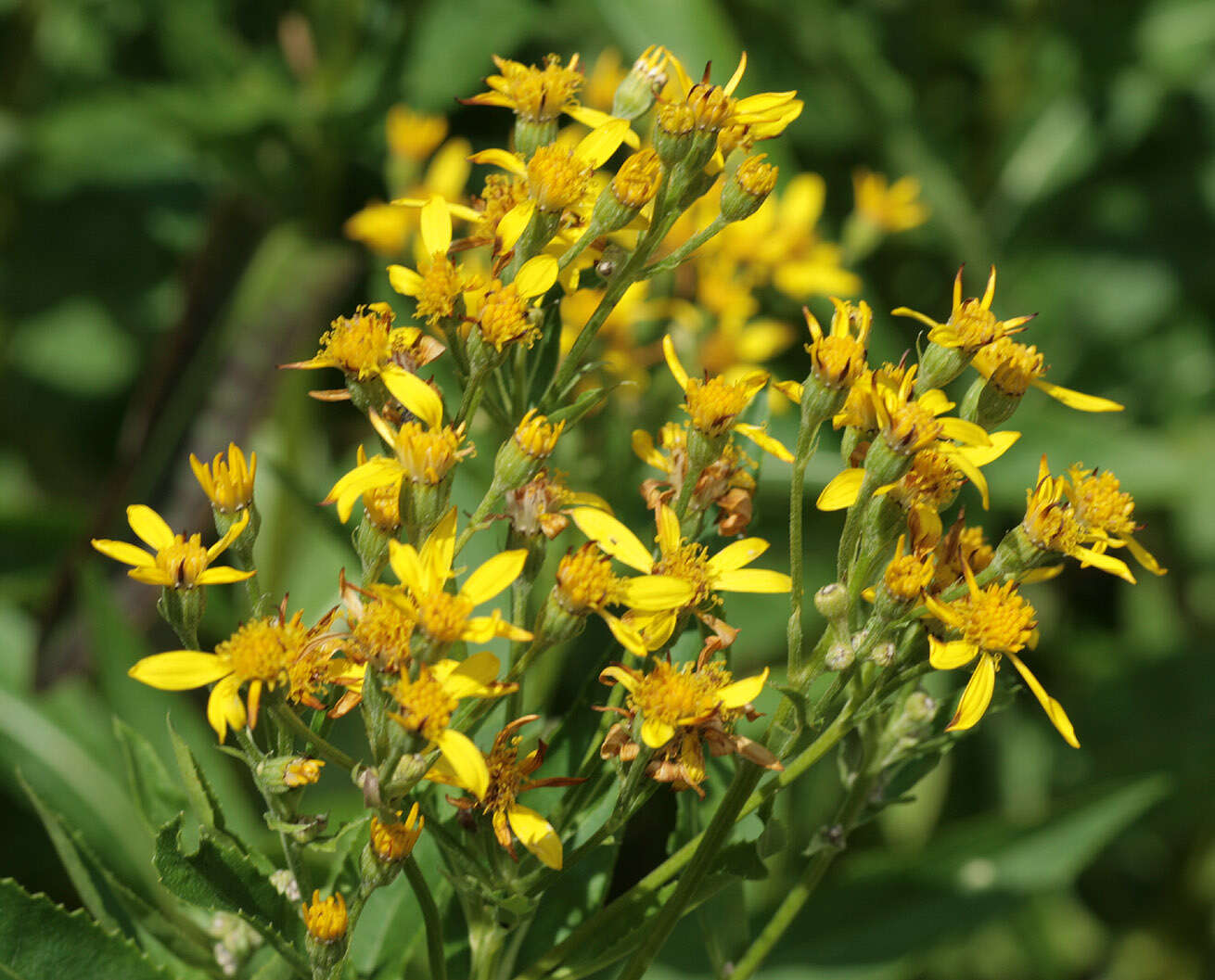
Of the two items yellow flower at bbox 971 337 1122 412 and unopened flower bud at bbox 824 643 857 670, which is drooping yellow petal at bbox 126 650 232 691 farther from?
yellow flower at bbox 971 337 1122 412

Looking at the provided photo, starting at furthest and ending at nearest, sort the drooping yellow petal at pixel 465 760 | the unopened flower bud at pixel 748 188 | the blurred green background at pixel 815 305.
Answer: the blurred green background at pixel 815 305, the unopened flower bud at pixel 748 188, the drooping yellow petal at pixel 465 760

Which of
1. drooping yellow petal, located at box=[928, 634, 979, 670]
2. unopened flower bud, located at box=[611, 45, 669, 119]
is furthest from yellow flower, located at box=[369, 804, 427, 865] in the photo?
unopened flower bud, located at box=[611, 45, 669, 119]

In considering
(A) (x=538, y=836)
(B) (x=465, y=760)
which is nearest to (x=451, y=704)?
(B) (x=465, y=760)

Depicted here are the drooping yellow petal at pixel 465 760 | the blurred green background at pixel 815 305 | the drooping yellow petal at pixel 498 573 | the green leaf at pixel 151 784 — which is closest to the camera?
the drooping yellow petal at pixel 465 760

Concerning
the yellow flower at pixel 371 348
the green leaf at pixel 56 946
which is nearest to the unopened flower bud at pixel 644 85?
the yellow flower at pixel 371 348

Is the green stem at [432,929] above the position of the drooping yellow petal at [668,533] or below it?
below

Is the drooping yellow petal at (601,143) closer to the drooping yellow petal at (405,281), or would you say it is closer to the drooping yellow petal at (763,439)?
the drooping yellow petal at (405,281)
